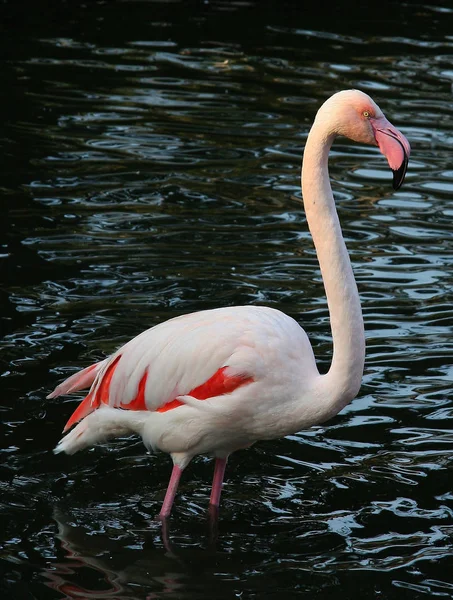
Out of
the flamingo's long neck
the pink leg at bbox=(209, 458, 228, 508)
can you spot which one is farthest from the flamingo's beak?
the pink leg at bbox=(209, 458, 228, 508)

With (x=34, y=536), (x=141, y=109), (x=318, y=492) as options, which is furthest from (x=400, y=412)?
(x=141, y=109)

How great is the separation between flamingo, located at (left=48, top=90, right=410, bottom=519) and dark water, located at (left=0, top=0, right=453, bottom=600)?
15.5 inches

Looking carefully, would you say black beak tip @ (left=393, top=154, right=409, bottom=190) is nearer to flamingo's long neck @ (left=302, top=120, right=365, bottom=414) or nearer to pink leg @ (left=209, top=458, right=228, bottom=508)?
flamingo's long neck @ (left=302, top=120, right=365, bottom=414)

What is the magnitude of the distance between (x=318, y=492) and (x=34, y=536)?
1.41 meters

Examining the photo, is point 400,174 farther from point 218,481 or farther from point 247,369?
point 218,481

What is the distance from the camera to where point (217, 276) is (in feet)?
26.9

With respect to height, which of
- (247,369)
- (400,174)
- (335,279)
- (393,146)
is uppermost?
(393,146)

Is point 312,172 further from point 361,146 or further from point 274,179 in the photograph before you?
point 361,146

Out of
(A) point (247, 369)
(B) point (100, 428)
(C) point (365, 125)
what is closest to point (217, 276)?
(B) point (100, 428)

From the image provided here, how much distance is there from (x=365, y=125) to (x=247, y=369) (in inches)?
45.3

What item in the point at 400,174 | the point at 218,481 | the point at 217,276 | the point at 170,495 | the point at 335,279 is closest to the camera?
the point at 400,174

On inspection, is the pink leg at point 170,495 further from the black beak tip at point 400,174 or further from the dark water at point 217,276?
the black beak tip at point 400,174

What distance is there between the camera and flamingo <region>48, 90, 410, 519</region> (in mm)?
4676

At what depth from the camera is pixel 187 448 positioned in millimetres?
5078
